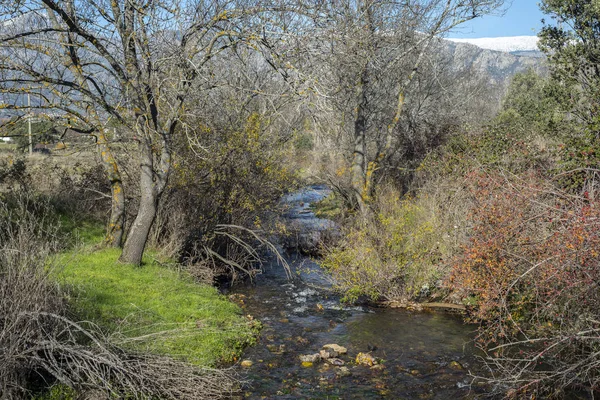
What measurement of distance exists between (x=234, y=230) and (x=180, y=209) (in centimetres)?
156

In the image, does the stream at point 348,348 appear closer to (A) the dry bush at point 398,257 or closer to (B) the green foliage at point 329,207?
(A) the dry bush at point 398,257

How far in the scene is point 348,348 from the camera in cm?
905

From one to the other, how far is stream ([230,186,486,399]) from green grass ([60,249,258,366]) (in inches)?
19.9

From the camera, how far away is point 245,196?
13.1 metres

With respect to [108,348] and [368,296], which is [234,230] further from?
[108,348]

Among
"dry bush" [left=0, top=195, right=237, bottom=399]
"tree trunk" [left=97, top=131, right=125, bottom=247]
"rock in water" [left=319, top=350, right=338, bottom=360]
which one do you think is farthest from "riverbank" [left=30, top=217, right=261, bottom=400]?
"rock in water" [left=319, top=350, right=338, bottom=360]

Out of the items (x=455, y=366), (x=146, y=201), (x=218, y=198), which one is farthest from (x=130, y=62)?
(x=455, y=366)

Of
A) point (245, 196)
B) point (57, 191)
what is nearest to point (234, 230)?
point (245, 196)

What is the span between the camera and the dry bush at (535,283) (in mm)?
6066

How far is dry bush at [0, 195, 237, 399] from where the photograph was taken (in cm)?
546

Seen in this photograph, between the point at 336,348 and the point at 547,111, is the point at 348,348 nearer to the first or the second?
the point at 336,348

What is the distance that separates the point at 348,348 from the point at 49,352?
4937 millimetres

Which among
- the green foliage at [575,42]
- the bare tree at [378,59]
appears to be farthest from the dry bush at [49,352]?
the green foliage at [575,42]

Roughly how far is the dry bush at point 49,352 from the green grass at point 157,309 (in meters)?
0.47
